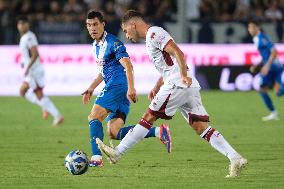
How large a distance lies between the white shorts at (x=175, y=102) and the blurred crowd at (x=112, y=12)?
1679cm

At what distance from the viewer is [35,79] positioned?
1970 centimetres

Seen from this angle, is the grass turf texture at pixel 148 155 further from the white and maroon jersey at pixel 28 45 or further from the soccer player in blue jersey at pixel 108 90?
the white and maroon jersey at pixel 28 45

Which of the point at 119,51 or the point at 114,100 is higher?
the point at 119,51

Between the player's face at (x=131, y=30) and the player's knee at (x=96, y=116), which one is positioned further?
the player's knee at (x=96, y=116)

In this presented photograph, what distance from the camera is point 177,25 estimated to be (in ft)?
91.1

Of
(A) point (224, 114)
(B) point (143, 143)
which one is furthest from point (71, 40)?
(B) point (143, 143)

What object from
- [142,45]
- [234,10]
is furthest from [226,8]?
[142,45]

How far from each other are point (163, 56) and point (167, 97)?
484 mm

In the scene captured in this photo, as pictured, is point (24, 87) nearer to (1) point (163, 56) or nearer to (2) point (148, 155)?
(2) point (148, 155)

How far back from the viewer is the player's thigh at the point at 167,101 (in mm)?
10648

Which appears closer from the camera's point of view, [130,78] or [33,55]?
[130,78]

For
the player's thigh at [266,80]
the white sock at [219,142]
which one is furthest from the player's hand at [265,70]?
the white sock at [219,142]

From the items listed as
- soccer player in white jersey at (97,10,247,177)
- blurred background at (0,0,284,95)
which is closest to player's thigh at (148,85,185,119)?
soccer player in white jersey at (97,10,247,177)

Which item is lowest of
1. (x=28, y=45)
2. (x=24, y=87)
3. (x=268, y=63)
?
(x=24, y=87)
